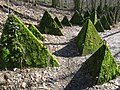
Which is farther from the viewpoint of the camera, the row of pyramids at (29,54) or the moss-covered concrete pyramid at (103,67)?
the row of pyramids at (29,54)

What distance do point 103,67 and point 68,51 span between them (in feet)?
12.0

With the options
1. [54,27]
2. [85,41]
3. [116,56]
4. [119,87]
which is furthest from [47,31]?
[119,87]

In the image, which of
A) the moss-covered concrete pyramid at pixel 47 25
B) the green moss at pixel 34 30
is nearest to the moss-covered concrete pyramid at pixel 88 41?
the green moss at pixel 34 30

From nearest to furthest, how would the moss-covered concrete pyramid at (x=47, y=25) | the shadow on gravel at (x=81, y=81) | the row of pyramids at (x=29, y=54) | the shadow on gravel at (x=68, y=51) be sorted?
the shadow on gravel at (x=81, y=81)
the row of pyramids at (x=29, y=54)
the shadow on gravel at (x=68, y=51)
the moss-covered concrete pyramid at (x=47, y=25)

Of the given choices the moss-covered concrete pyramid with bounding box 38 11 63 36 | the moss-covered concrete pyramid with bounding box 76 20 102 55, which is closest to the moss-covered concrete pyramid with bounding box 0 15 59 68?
the moss-covered concrete pyramid with bounding box 76 20 102 55

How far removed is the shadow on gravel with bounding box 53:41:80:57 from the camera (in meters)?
11.0

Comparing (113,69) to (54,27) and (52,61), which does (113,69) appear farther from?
(54,27)

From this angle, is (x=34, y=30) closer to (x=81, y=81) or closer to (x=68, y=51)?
(x=68, y=51)

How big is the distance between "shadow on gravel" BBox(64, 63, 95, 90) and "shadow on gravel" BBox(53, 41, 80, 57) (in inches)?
78.4

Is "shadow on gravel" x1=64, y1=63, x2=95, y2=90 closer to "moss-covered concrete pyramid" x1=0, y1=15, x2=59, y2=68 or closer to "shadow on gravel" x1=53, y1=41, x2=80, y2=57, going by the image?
"moss-covered concrete pyramid" x1=0, y1=15, x2=59, y2=68

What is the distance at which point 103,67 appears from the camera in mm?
8141

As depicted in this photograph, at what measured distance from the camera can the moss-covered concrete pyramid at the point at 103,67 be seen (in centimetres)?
811

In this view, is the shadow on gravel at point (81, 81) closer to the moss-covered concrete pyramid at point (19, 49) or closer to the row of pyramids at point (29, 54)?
the row of pyramids at point (29, 54)

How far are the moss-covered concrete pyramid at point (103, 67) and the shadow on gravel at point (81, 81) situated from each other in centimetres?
21
